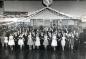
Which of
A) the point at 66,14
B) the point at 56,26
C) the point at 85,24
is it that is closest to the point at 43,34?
the point at 56,26

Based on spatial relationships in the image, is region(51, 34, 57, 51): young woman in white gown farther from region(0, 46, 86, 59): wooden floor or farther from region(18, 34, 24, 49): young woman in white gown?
region(18, 34, 24, 49): young woman in white gown

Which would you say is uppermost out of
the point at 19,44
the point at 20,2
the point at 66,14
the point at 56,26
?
the point at 20,2

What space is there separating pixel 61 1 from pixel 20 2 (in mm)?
356

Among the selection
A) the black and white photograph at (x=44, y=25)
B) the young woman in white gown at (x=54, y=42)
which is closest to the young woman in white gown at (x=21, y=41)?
the black and white photograph at (x=44, y=25)

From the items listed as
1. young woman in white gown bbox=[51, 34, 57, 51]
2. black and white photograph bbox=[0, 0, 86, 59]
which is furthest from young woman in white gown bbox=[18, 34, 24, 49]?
young woman in white gown bbox=[51, 34, 57, 51]

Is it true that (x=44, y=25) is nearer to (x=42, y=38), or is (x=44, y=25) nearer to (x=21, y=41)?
(x=42, y=38)

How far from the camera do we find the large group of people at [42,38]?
135 cm

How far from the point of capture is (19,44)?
4.46ft

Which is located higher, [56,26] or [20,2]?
[20,2]

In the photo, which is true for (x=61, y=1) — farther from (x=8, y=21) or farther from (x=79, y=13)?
(x=8, y=21)

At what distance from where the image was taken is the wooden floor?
118cm

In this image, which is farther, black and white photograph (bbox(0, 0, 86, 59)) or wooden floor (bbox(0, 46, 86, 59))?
black and white photograph (bbox(0, 0, 86, 59))

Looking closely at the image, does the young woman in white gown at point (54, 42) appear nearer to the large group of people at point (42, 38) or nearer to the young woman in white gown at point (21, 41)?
the large group of people at point (42, 38)

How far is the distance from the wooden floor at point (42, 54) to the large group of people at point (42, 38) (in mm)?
46
